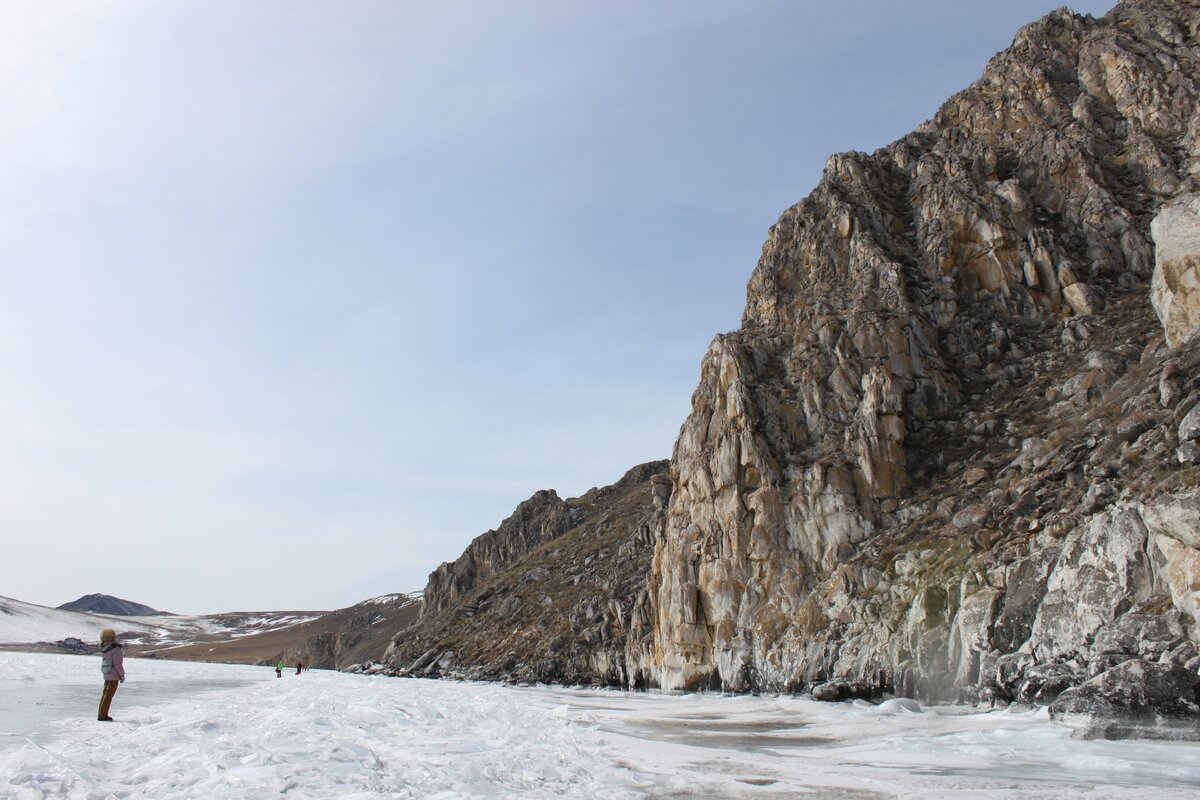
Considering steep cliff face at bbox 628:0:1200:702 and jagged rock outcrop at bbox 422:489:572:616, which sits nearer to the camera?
steep cliff face at bbox 628:0:1200:702

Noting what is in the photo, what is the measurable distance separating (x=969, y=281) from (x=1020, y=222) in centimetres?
552

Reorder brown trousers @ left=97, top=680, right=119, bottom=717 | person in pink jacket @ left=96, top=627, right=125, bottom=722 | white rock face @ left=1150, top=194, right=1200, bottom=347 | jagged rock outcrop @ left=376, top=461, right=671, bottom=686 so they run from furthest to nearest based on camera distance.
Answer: jagged rock outcrop @ left=376, top=461, right=671, bottom=686
white rock face @ left=1150, top=194, right=1200, bottom=347
person in pink jacket @ left=96, top=627, right=125, bottom=722
brown trousers @ left=97, top=680, right=119, bottom=717

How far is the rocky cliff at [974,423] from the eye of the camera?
24.2 m

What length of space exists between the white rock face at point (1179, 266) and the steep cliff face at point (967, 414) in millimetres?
256

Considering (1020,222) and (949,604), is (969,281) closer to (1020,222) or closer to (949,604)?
(1020,222)

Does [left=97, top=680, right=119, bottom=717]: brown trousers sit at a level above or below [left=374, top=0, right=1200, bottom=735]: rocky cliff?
below

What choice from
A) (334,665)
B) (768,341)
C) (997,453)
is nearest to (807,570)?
(997,453)

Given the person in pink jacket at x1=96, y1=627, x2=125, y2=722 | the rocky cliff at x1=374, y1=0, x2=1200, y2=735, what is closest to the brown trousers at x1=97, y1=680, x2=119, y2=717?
the person in pink jacket at x1=96, y1=627, x2=125, y2=722

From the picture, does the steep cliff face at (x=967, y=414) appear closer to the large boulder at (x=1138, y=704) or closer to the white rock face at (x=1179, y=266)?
the white rock face at (x=1179, y=266)

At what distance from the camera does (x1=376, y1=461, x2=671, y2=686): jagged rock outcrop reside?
70250 millimetres

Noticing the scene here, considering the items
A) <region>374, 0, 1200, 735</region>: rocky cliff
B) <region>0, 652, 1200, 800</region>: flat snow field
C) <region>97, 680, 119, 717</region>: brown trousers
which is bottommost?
<region>0, 652, 1200, 800</region>: flat snow field

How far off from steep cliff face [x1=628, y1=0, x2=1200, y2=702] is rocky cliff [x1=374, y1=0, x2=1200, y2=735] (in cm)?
16

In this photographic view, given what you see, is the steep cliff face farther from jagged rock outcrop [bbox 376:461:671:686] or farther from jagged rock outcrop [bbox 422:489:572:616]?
jagged rock outcrop [bbox 422:489:572:616]

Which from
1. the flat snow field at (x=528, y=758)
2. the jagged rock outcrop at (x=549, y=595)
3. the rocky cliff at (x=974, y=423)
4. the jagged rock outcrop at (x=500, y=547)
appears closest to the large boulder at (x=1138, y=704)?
the rocky cliff at (x=974, y=423)
